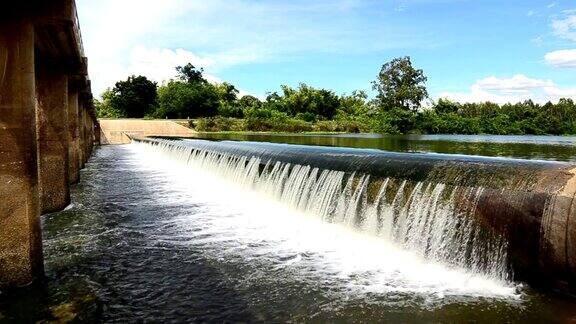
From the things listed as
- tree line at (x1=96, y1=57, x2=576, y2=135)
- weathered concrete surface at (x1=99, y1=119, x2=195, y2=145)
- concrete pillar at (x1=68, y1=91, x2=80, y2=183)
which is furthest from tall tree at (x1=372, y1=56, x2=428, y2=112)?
concrete pillar at (x1=68, y1=91, x2=80, y2=183)

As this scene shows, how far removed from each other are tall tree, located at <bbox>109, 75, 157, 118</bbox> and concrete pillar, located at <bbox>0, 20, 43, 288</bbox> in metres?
83.1

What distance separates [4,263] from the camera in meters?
5.93

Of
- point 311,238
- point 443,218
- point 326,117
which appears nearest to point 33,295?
point 311,238

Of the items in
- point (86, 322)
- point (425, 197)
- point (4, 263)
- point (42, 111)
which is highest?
point (42, 111)

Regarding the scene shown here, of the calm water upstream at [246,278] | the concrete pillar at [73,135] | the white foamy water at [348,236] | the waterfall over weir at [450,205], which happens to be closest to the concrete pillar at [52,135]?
the calm water upstream at [246,278]

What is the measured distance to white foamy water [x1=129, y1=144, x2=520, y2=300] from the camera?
6.44 m

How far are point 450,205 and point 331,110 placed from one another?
87.7 metres

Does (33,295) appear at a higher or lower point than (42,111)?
lower

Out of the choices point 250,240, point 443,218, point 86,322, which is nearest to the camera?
point 86,322

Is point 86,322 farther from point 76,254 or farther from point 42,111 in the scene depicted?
point 42,111

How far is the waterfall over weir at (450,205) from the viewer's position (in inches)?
236

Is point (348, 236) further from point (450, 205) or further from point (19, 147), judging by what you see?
point (19, 147)

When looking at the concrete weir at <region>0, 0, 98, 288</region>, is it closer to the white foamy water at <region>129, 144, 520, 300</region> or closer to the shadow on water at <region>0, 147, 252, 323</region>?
the shadow on water at <region>0, 147, 252, 323</region>

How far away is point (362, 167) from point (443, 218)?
292cm
